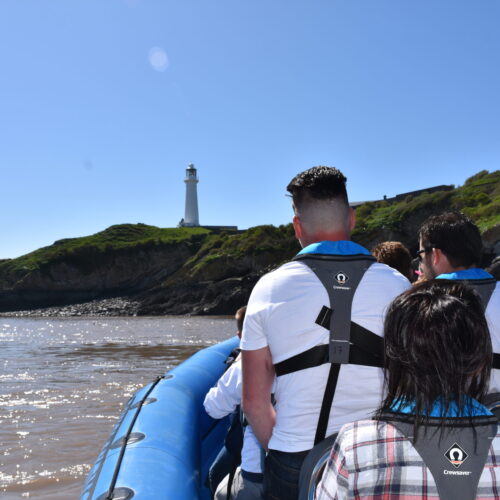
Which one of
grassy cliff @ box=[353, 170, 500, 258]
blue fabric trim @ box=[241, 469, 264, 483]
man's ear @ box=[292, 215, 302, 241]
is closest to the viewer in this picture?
man's ear @ box=[292, 215, 302, 241]

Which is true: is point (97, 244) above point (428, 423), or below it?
above

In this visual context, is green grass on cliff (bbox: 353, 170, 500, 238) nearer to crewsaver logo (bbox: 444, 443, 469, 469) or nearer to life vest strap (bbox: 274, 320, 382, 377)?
life vest strap (bbox: 274, 320, 382, 377)

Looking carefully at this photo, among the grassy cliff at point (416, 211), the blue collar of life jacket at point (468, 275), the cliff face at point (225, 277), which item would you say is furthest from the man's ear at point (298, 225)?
the cliff face at point (225, 277)

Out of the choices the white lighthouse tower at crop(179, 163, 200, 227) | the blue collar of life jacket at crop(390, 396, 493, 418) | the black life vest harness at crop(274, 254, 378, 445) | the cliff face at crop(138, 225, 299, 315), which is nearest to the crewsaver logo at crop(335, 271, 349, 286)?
the black life vest harness at crop(274, 254, 378, 445)

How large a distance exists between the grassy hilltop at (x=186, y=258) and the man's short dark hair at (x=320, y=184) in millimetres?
23368

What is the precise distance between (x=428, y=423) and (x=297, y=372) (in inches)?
26.0

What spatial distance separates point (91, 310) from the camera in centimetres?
4209

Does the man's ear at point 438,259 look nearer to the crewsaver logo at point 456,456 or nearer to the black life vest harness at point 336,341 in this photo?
the black life vest harness at point 336,341

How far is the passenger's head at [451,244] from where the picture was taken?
2203mm

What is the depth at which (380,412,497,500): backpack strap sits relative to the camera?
1.06m

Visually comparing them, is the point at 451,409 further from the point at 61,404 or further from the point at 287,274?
the point at 61,404

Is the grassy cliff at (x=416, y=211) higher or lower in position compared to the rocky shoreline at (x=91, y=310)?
higher

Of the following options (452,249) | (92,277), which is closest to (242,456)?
(452,249)

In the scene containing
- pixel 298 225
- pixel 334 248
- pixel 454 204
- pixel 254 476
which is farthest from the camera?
pixel 454 204
